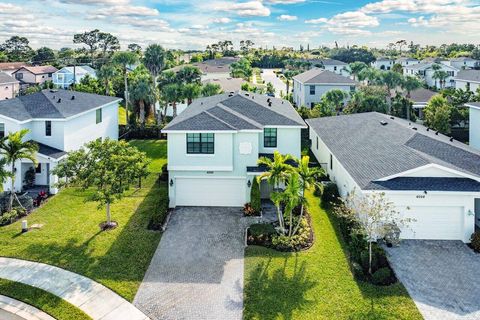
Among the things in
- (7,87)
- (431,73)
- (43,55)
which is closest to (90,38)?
(43,55)

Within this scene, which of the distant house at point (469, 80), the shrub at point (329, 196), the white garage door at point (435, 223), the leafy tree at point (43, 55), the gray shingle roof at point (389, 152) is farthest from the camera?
the leafy tree at point (43, 55)

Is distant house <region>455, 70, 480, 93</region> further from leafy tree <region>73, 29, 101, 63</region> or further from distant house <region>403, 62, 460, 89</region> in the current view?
leafy tree <region>73, 29, 101, 63</region>

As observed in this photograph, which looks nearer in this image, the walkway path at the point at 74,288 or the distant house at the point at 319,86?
the walkway path at the point at 74,288

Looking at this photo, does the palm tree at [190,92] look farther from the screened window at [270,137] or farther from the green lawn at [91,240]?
the screened window at [270,137]

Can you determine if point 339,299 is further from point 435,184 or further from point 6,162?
point 6,162

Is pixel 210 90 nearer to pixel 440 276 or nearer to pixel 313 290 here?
pixel 313 290

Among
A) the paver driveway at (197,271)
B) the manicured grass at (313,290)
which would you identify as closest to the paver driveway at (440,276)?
the manicured grass at (313,290)
